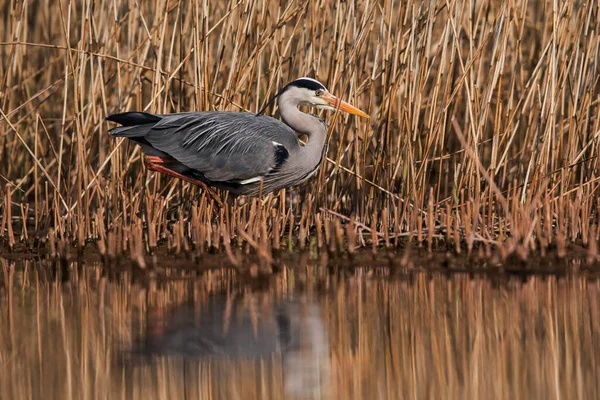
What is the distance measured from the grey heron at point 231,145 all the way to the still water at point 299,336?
1.03 meters

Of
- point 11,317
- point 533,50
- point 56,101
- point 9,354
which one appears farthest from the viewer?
point 56,101

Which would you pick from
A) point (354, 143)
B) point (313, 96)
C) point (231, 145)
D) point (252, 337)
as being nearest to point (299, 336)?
point (252, 337)

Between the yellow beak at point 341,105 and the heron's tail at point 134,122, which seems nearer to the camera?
the heron's tail at point 134,122

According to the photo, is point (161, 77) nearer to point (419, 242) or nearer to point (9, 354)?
point (419, 242)

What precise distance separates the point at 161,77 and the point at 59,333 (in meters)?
2.85

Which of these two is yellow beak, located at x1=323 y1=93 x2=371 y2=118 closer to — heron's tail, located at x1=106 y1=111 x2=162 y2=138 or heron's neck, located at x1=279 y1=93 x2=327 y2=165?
heron's neck, located at x1=279 y1=93 x2=327 y2=165

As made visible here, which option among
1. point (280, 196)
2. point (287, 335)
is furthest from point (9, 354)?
point (280, 196)

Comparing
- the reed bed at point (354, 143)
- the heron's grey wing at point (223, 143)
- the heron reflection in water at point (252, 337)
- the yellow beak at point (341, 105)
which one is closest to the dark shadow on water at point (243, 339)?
the heron reflection in water at point (252, 337)

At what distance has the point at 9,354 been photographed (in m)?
3.91

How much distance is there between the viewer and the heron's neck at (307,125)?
21.0 ft

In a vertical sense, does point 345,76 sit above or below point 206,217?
above

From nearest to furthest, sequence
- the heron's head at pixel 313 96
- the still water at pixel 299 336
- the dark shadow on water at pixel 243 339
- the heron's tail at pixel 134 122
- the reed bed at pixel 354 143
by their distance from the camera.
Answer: the still water at pixel 299 336 < the dark shadow on water at pixel 243 339 < the reed bed at pixel 354 143 < the heron's tail at pixel 134 122 < the heron's head at pixel 313 96

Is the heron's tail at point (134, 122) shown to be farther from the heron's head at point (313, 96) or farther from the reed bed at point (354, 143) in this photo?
the heron's head at point (313, 96)

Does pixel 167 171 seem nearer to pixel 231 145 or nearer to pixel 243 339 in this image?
pixel 231 145
